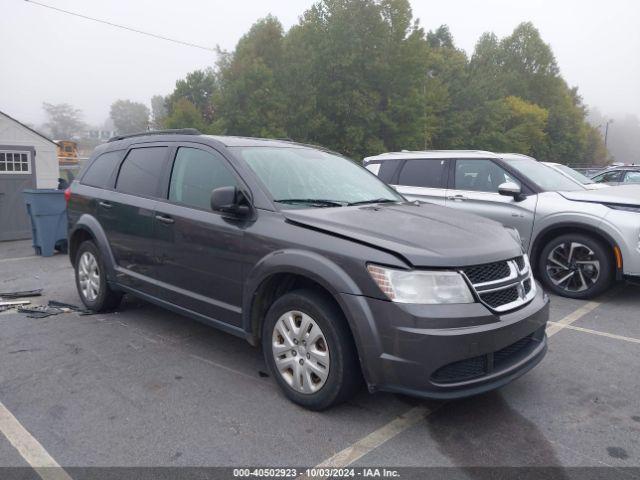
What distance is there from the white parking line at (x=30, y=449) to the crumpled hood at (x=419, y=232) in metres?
1.92

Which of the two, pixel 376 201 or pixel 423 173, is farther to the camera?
pixel 423 173

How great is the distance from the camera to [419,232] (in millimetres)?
3232

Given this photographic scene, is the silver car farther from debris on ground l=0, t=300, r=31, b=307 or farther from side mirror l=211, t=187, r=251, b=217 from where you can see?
debris on ground l=0, t=300, r=31, b=307

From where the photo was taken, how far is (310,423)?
315 centimetres

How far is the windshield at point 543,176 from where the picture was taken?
6785mm

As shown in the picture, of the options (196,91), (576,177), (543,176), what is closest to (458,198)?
(543,176)

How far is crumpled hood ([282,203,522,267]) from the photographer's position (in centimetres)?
297

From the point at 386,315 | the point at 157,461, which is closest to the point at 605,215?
the point at 386,315

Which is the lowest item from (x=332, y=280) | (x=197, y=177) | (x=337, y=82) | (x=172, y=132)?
(x=332, y=280)

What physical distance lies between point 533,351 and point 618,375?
1.12m

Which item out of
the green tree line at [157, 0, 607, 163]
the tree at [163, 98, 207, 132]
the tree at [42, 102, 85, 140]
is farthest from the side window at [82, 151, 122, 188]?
the tree at [42, 102, 85, 140]

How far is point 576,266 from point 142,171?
4992 millimetres

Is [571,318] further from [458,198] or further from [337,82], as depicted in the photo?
[337,82]

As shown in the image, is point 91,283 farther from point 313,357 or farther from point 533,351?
point 533,351
